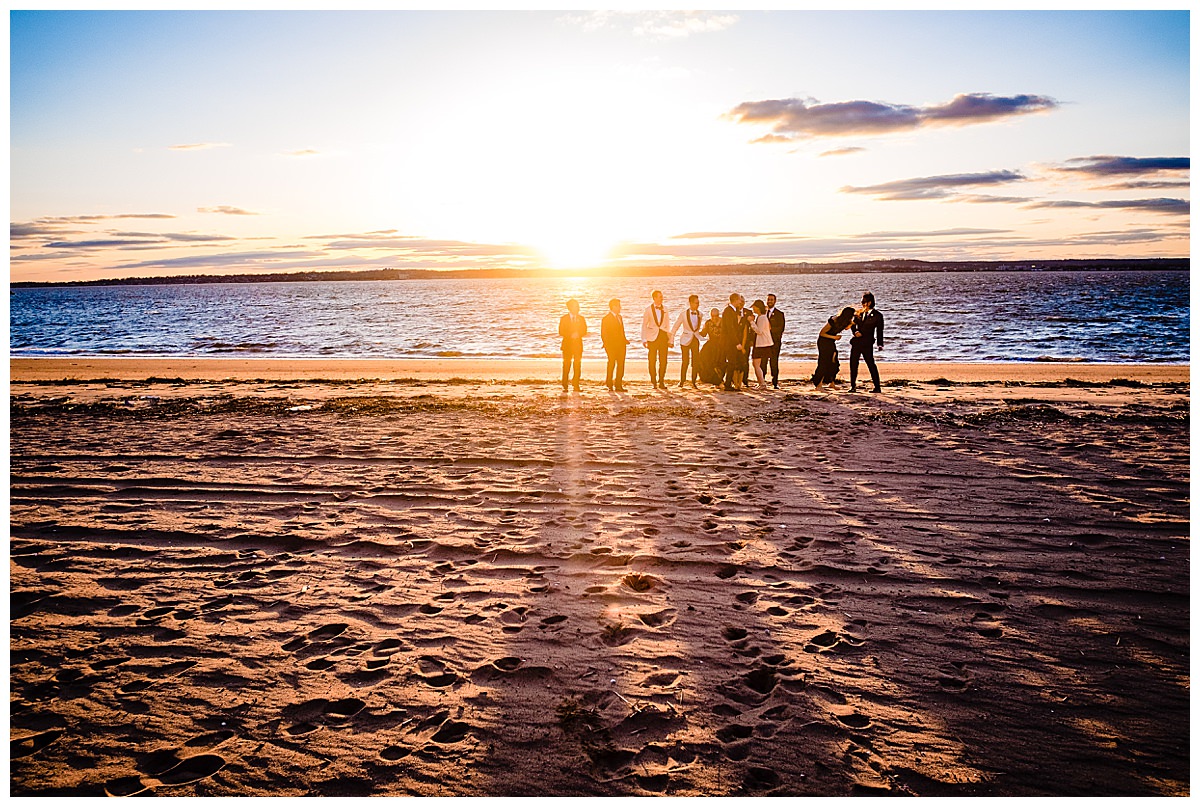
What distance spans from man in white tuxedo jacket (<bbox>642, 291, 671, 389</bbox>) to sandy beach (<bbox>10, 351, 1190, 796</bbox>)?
16.6 feet

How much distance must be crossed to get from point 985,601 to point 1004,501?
93.9 inches

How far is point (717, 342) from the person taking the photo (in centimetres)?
1392

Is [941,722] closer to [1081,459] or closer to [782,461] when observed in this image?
[782,461]

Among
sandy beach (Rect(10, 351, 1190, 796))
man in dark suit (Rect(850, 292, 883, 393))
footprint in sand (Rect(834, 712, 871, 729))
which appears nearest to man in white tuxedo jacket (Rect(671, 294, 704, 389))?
man in dark suit (Rect(850, 292, 883, 393))

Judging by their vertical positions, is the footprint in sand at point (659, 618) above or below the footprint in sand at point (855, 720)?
above

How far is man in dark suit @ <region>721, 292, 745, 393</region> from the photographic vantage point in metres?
13.5

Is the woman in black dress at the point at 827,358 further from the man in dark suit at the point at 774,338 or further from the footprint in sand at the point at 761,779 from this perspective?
the footprint in sand at the point at 761,779

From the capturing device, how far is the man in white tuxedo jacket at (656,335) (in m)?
13.6

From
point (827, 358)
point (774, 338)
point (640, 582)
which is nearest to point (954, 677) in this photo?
point (640, 582)

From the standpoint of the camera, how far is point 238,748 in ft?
10.3

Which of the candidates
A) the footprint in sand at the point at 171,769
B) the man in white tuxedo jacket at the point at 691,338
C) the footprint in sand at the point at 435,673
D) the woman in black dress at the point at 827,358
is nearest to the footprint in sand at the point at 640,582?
the footprint in sand at the point at 435,673

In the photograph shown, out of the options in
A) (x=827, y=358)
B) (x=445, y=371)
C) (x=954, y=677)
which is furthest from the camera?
(x=445, y=371)

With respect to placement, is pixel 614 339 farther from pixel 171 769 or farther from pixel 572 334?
pixel 171 769

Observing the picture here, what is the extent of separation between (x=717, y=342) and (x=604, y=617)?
10.2m
